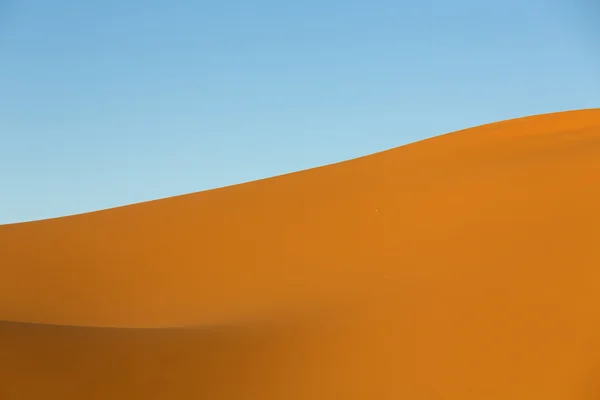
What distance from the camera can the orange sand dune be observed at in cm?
419

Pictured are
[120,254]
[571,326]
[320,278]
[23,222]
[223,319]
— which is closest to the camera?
[571,326]

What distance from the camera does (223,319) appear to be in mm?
5785

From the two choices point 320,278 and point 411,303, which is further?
point 320,278

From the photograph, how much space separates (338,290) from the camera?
5926 millimetres

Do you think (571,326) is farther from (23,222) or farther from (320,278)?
(23,222)

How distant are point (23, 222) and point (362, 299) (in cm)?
799

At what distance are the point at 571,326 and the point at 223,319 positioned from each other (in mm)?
2780

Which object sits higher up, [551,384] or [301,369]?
[301,369]

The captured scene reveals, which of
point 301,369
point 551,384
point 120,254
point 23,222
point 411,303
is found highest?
point 23,222

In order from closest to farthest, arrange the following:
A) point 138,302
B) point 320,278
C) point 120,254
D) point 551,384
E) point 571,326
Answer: point 551,384 → point 571,326 → point 320,278 → point 138,302 → point 120,254

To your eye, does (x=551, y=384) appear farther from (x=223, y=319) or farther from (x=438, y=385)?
(x=223, y=319)

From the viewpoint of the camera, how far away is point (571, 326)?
4281 millimetres

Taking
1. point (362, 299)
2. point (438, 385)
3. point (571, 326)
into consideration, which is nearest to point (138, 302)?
point (362, 299)

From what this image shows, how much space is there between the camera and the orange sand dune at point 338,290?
4.19m
